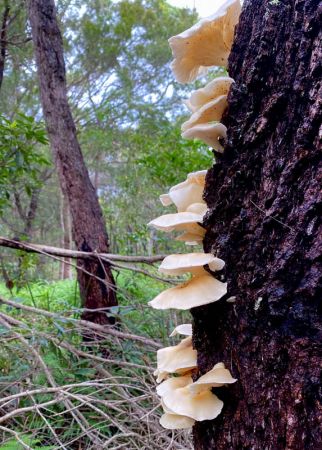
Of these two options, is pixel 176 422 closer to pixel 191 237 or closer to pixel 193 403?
pixel 193 403

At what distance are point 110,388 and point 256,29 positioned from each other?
5.47ft

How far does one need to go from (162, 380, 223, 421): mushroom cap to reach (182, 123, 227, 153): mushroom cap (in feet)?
1.84

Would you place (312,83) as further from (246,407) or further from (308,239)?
(246,407)

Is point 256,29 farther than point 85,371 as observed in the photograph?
No

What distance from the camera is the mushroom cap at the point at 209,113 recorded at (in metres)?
0.88

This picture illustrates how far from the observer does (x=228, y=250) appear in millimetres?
837

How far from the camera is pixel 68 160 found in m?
2.80

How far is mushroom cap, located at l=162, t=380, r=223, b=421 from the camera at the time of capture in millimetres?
783

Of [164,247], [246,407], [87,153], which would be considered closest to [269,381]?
[246,407]

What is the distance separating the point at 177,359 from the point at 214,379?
0.53 ft

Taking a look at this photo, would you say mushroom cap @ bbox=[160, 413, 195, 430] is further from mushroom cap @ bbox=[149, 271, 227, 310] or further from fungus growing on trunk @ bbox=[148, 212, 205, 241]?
fungus growing on trunk @ bbox=[148, 212, 205, 241]

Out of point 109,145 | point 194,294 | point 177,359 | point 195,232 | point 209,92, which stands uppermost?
point 109,145

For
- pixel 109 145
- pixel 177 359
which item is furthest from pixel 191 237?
Answer: pixel 109 145

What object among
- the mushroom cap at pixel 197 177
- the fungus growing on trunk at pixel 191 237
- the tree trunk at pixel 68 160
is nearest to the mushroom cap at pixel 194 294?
the fungus growing on trunk at pixel 191 237
